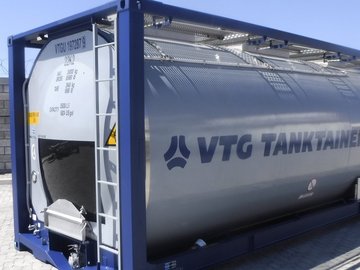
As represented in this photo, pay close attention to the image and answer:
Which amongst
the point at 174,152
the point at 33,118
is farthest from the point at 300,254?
the point at 33,118

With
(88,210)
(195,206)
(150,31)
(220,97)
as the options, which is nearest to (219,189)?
(195,206)

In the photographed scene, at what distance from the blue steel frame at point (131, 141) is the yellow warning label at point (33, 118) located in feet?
0.72

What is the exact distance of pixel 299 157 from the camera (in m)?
5.29

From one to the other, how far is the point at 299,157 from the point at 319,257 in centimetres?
125

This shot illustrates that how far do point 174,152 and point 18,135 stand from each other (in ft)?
7.52

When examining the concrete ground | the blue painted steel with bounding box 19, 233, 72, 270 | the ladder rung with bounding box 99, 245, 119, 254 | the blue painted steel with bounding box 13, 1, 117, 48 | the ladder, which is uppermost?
the blue painted steel with bounding box 13, 1, 117, 48

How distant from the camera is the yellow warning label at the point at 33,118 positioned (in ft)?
16.0

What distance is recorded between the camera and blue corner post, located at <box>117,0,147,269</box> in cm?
346

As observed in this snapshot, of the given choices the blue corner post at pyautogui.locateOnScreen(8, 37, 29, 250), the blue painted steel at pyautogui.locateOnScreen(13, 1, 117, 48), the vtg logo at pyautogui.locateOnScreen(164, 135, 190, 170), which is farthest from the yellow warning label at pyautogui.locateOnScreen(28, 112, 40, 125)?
the vtg logo at pyautogui.locateOnScreen(164, 135, 190, 170)

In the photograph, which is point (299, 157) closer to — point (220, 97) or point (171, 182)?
point (220, 97)

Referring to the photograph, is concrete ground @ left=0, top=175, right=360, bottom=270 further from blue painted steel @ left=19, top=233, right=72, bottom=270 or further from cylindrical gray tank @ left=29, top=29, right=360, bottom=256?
cylindrical gray tank @ left=29, top=29, right=360, bottom=256

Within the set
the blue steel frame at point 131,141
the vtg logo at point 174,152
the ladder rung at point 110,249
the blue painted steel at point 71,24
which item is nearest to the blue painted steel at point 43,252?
the blue steel frame at point 131,141

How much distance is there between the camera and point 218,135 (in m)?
4.26

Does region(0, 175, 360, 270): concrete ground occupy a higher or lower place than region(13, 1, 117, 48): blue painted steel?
lower
